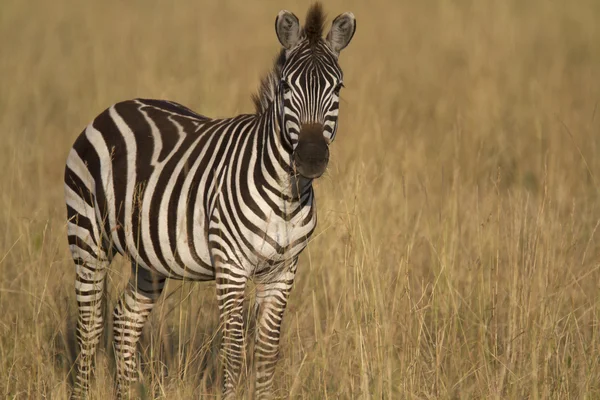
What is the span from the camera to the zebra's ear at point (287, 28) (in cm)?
461

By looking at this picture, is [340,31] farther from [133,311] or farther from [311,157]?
[133,311]

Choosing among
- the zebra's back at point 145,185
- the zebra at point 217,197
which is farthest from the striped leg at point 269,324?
the zebra's back at point 145,185

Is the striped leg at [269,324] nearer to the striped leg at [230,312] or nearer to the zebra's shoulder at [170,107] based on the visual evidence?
the striped leg at [230,312]

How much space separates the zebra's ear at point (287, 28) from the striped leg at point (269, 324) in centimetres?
119

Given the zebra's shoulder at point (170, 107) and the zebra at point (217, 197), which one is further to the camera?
the zebra's shoulder at point (170, 107)

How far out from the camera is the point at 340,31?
477 centimetres

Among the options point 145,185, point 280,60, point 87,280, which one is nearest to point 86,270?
point 87,280

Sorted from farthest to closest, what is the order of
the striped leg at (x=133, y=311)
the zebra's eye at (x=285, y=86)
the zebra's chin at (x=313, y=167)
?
the striped leg at (x=133, y=311) < the zebra's eye at (x=285, y=86) < the zebra's chin at (x=313, y=167)

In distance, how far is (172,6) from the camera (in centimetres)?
1656

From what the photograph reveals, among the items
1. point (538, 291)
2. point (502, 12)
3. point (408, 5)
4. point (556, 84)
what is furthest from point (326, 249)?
point (408, 5)

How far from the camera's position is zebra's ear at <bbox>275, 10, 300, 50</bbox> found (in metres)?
4.61

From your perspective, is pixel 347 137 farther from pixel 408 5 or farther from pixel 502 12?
pixel 408 5

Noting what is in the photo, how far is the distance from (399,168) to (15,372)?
4786mm

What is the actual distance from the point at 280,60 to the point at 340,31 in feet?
1.20
